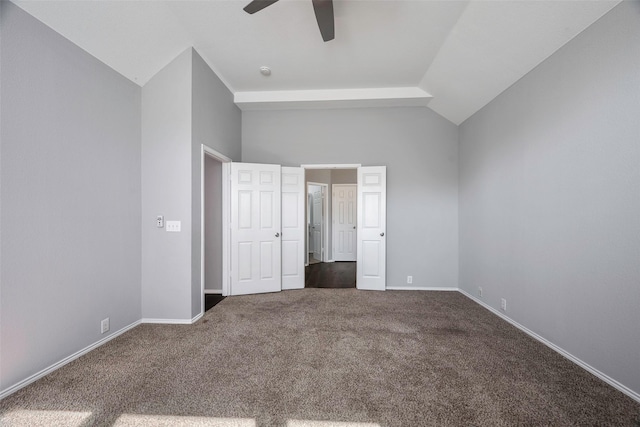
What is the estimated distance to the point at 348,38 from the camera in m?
2.72

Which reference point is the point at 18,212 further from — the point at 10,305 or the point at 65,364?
the point at 65,364

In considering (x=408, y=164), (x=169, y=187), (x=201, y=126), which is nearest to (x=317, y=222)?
(x=408, y=164)

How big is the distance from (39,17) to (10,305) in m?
2.06

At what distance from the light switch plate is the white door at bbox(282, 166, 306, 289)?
166 centimetres

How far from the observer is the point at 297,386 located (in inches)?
68.5

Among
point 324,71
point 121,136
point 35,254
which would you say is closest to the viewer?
point 35,254

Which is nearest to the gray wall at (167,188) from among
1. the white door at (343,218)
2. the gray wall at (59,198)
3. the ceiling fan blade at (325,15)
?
the gray wall at (59,198)

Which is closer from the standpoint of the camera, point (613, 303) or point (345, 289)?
point (613, 303)

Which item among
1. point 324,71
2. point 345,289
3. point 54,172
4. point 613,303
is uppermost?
point 324,71

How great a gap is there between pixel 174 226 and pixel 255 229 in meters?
1.25

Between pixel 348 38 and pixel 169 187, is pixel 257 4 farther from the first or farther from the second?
pixel 169 187

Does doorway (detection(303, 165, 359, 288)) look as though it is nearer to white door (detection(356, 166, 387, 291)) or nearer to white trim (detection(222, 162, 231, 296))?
white door (detection(356, 166, 387, 291))

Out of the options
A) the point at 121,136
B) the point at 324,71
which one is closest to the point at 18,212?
the point at 121,136

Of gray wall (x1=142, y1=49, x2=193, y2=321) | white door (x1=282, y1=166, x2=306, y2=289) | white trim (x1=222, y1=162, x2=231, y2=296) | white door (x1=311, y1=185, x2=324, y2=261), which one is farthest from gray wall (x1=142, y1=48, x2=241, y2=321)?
white door (x1=311, y1=185, x2=324, y2=261)
